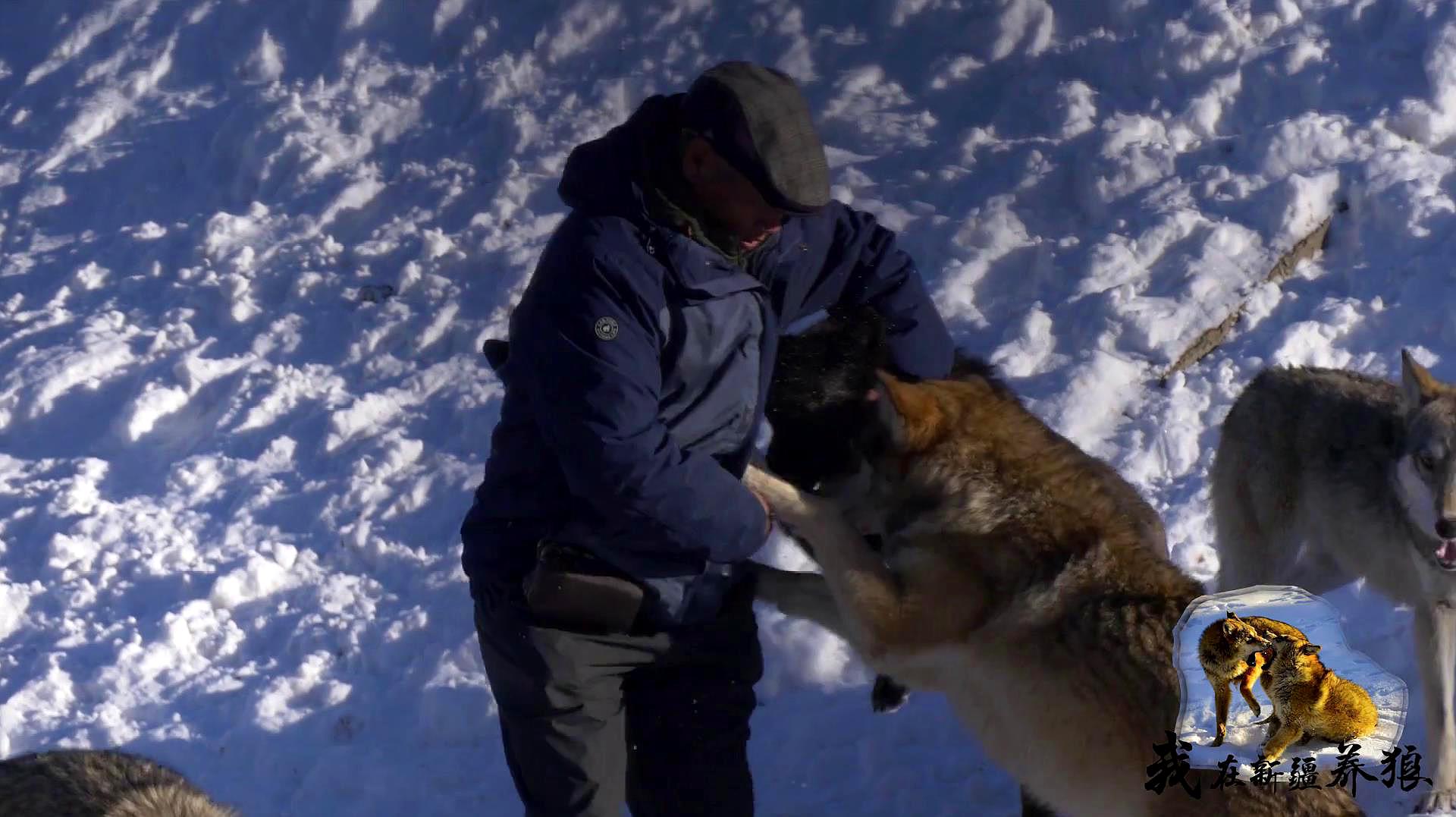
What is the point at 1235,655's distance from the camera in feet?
8.63

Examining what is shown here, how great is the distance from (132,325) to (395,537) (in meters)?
2.92

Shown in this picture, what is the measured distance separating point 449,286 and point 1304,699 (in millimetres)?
5984

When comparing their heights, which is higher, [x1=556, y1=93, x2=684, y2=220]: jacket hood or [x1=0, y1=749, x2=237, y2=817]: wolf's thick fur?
[x1=556, y1=93, x2=684, y2=220]: jacket hood

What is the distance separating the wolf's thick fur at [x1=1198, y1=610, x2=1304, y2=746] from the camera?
2578mm

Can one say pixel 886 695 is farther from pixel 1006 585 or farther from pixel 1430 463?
pixel 1430 463

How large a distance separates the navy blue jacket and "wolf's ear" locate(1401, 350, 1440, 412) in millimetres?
2419

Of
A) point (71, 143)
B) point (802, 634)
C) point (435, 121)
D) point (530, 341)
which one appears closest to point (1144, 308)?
point (802, 634)

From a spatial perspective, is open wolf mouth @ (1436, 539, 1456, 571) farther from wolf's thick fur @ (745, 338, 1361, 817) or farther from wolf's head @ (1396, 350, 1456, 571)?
wolf's thick fur @ (745, 338, 1361, 817)

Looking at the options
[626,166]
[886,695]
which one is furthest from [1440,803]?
[626,166]

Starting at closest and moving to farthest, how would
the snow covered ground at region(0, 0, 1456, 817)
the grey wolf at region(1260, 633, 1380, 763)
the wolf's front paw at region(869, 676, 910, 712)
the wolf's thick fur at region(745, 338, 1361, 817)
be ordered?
1. the grey wolf at region(1260, 633, 1380, 763)
2. the wolf's thick fur at region(745, 338, 1361, 817)
3. the wolf's front paw at region(869, 676, 910, 712)
4. the snow covered ground at region(0, 0, 1456, 817)

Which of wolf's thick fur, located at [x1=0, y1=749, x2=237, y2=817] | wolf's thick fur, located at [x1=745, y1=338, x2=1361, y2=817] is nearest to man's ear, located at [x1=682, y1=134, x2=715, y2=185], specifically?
wolf's thick fur, located at [x1=745, y1=338, x2=1361, y2=817]

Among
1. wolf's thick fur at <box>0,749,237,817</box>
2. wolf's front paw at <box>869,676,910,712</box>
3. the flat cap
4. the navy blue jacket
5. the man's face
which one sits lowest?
wolf's front paw at <box>869,676,910,712</box>

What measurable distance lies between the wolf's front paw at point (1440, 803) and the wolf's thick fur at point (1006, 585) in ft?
5.64

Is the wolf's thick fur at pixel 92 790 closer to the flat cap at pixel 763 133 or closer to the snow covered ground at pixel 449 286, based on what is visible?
the snow covered ground at pixel 449 286
